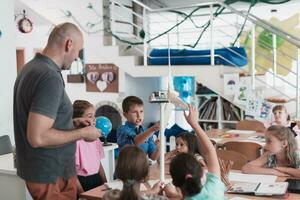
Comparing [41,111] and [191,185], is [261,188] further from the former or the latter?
[41,111]

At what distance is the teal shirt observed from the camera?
5.75ft

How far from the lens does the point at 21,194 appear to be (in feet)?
9.48

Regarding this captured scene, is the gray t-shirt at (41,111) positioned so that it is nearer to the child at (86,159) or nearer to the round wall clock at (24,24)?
the child at (86,159)

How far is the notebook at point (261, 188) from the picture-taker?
220 centimetres

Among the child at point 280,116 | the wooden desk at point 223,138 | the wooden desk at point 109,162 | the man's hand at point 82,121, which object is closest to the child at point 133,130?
the man's hand at point 82,121

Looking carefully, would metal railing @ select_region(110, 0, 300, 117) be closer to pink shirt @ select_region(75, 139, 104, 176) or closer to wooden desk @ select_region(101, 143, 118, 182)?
wooden desk @ select_region(101, 143, 118, 182)

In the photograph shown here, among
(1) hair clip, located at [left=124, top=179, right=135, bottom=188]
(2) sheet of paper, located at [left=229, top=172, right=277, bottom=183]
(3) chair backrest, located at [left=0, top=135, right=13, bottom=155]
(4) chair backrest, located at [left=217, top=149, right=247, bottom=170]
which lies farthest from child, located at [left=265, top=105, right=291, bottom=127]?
(1) hair clip, located at [left=124, top=179, right=135, bottom=188]

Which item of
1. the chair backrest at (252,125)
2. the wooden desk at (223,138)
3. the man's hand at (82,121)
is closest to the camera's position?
the man's hand at (82,121)

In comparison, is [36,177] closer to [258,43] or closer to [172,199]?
[172,199]

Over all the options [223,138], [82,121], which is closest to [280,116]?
[223,138]

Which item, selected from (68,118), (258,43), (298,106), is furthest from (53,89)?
(258,43)

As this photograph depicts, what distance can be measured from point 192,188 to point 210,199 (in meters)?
0.13

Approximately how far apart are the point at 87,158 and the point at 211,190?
1178mm

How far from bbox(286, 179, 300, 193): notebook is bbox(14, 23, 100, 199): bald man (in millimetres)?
1142
